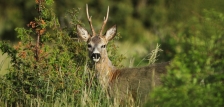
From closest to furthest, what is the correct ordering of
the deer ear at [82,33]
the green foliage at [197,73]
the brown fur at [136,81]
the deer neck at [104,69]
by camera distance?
the green foliage at [197,73] → the brown fur at [136,81] → the deer neck at [104,69] → the deer ear at [82,33]

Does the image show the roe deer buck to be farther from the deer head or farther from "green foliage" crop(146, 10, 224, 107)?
"green foliage" crop(146, 10, 224, 107)

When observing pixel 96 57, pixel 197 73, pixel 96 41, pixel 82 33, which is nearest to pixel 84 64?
pixel 96 57

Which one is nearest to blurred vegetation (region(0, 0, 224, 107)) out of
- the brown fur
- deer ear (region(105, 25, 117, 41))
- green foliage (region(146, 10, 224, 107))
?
green foliage (region(146, 10, 224, 107))

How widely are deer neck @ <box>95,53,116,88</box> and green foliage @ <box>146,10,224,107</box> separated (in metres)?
2.90

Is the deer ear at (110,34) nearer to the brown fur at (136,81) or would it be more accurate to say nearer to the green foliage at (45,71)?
the green foliage at (45,71)

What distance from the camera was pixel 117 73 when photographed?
8625 millimetres

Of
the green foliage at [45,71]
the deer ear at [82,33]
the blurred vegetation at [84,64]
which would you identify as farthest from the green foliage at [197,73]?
the deer ear at [82,33]

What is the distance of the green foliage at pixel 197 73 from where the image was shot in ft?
17.5

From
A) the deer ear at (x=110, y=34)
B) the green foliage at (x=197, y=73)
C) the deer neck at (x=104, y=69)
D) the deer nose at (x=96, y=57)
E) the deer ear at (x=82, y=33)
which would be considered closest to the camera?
the green foliage at (x=197, y=73)

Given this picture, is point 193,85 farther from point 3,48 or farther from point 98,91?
point 3,48

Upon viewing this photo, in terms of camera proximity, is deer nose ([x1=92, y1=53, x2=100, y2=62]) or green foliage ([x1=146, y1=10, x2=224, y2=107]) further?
deer nose ([x1=92, y1=53, x2=100, y2=62])

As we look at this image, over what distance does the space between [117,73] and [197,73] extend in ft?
10.7

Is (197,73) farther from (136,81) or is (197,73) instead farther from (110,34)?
(110,34)

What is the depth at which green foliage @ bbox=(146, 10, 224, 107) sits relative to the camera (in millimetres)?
5324
